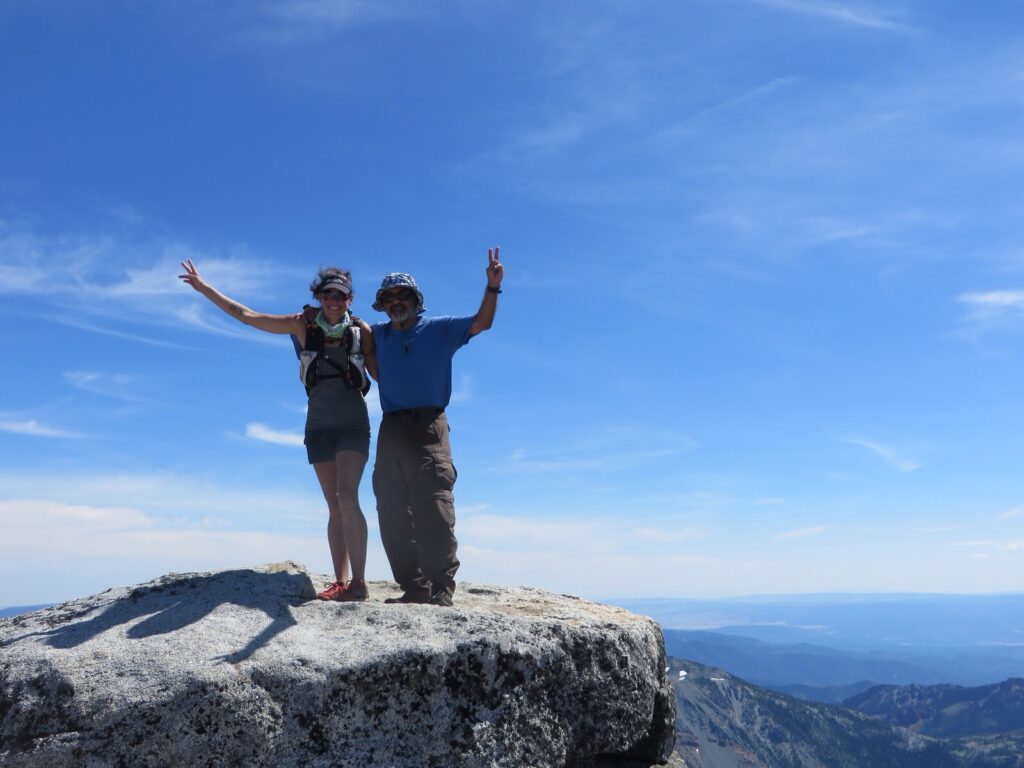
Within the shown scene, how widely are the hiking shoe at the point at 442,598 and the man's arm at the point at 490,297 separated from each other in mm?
3153

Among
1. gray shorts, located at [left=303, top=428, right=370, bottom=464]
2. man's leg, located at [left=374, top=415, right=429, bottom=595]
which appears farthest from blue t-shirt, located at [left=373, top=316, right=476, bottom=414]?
gray shorts, located at [left=303, top=428, right=370, bottom=464]

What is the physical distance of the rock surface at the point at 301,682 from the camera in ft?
22.3

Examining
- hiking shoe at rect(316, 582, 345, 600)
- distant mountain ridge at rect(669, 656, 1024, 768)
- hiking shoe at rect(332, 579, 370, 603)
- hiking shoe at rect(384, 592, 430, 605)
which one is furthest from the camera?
distant mountain ridge at rect(669, 656, 1024, 768)

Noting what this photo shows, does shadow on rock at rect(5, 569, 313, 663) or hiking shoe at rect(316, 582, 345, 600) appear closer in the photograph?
shadow on rock at rect(5, 569, 313, 663)

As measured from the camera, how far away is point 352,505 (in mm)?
9359

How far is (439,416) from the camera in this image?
33.3 ft

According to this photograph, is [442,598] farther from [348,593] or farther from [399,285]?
[399,285]

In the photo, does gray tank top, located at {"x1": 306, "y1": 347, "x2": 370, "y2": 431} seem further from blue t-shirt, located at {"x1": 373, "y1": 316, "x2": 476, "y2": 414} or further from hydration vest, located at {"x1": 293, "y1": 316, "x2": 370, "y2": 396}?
blue t-shirt, located at {"x1": 373, "y1": 316, "x2": 476, "y2": 414}

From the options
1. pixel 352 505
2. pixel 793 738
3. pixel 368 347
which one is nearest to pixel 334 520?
pixel 352 505

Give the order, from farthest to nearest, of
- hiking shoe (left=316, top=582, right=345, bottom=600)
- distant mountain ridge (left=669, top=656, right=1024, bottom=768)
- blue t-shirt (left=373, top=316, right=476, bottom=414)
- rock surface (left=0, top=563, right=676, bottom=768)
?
distant mountain ridge (left=669, top=656, right=1024, bottom=768) < blue t-shirt (left=373, top=316, right=476, bottom=414) < hiking shoe (left=316, top=582, right=345, bottom=600) < rock surface (left=0, top=563, right=676, bottom=768)

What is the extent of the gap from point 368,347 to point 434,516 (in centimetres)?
228

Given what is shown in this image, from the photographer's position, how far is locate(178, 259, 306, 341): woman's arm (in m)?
9.48

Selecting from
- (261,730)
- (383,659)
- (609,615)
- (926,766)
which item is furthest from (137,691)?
(926,766)

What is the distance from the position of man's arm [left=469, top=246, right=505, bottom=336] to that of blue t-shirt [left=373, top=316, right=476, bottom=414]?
0.31 feet
